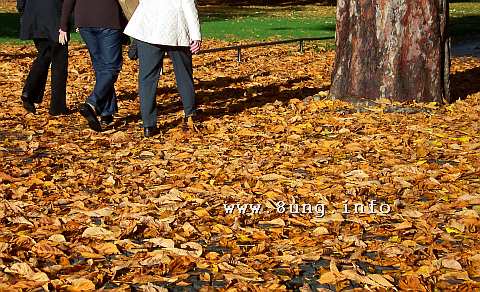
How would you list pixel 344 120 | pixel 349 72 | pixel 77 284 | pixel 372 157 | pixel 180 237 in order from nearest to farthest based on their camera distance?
pixel 77 284
pixel 180 237
pixel 372 157
pixel 344 120
pixel 349 72

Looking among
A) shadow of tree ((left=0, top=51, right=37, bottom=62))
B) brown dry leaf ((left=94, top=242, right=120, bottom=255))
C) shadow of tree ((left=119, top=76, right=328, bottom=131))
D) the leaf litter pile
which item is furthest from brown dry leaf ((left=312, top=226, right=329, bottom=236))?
shadow of tree ((left=0, top=51, right=37, bottom=62))

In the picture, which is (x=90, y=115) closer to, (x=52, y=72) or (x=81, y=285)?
(x=52, y=72)

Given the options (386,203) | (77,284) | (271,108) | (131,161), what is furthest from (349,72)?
(77,284)

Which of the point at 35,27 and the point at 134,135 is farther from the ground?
the point at 35,27

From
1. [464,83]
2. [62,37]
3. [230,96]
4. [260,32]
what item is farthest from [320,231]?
[260,32]

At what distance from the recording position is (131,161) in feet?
19.6

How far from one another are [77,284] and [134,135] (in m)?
3.80

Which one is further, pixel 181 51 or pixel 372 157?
pixel 181 51

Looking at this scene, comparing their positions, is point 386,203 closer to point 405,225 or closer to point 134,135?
point 405,225

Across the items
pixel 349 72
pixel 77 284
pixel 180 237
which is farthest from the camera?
pixel 349 72

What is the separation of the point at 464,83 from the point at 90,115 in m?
5.86

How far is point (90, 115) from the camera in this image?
7.09 m

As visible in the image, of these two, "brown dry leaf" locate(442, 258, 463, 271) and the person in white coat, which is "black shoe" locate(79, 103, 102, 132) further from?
"brown dry leaf" locate(442, 258, 463, 271)

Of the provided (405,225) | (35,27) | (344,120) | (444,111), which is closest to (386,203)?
(405,225)
